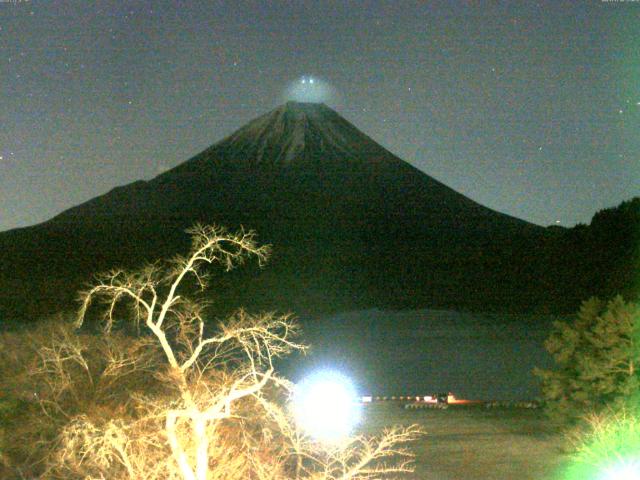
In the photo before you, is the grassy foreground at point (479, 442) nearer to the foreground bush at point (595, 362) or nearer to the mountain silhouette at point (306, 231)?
the foreground bush at point (595, 362)

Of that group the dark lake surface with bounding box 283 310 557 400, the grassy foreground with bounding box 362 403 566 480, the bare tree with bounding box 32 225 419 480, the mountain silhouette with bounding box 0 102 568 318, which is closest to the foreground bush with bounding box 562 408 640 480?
the grassy foreground with bounding box 362 403 566 480

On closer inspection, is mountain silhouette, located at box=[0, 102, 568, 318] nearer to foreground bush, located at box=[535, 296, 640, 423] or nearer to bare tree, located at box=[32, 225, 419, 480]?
foreground bush, located at box=[535, 296, 640, 423]

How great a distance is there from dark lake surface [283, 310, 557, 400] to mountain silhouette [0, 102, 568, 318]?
22.2 ft

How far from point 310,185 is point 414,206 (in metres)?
13.5

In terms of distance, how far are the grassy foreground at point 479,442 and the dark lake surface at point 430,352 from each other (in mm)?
6248

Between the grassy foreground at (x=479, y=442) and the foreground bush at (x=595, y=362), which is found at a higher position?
the foreground bush at (x=595, y=362)

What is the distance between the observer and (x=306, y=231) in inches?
3462

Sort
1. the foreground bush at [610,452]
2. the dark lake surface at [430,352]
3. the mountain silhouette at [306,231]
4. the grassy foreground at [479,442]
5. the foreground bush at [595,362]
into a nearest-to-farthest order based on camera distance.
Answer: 1. the foreground bush at [610,452]
2. the grassy foreground at [479,442]
3. the foreground bush at [595,362]
4. the dark lake surface at [430,352]
5. the mountain silhouette at [306,231]

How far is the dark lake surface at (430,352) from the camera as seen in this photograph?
32344 mm

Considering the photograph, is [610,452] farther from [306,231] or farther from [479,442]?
[306,231]

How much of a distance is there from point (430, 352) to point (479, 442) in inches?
883

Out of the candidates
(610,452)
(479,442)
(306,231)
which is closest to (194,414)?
(610,452)

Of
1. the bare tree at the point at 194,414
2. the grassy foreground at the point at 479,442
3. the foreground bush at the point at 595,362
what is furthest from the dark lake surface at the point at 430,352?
Answer: the bare tree at the point at 194,414

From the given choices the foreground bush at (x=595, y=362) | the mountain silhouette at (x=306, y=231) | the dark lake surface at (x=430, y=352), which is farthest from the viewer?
the mountain silhouette at (x=306, y=231)
